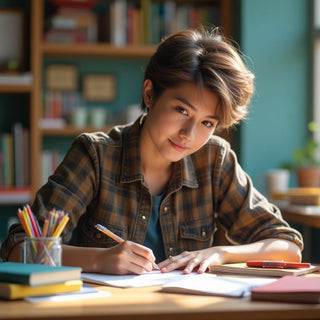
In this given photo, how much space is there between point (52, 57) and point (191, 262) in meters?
2.87

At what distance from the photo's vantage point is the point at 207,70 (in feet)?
5.76

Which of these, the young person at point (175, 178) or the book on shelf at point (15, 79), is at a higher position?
the book on shelf at point (15, 79)

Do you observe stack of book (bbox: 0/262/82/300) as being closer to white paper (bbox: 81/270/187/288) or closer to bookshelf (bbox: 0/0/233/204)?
white paper (bbox: 81/270/187/288)

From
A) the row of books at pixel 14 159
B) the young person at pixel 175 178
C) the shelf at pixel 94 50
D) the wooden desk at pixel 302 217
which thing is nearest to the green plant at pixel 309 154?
the wooden desk at pixel 302 217

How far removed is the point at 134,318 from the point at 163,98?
88cm

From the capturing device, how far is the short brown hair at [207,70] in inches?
68.7

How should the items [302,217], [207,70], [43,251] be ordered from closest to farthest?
[43,251] < [207,70] < [302,217]

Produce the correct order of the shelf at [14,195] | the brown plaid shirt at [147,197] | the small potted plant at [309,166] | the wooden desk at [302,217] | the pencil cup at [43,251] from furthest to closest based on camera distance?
the shelf at [14,195], the small potted plant at [309,166], the wooden desk at [302,217], the brown plaid shirt at [147,197], the pencil cup at [43,251]

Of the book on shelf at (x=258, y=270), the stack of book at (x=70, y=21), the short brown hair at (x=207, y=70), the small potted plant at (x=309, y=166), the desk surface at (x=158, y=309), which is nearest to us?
the desk surface at (x=158, y=309)

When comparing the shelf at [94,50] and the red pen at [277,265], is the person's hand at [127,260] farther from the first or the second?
the shelf at [94,50]

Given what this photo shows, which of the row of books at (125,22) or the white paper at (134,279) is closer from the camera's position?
the white paper at (134,279)

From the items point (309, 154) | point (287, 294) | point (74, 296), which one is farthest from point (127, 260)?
point (309, 154)

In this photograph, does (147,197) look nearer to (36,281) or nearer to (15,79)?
(36,281)

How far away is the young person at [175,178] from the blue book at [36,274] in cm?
38
